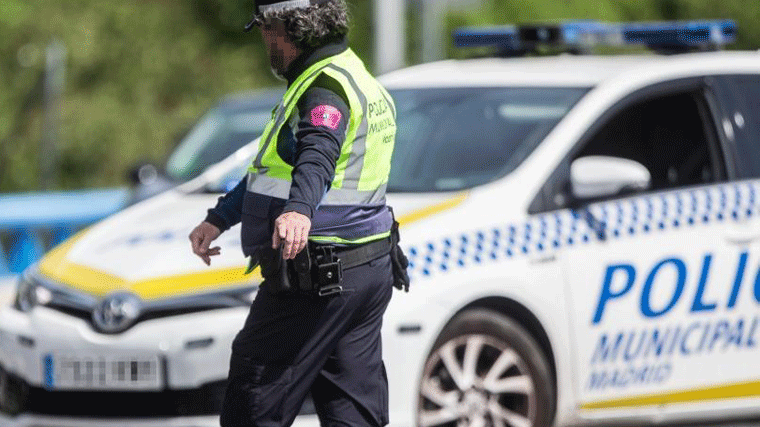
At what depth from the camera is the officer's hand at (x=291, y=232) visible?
5.00 m

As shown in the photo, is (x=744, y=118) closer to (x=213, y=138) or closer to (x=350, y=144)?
(x=350, y=144)

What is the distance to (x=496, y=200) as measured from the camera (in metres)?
7.23

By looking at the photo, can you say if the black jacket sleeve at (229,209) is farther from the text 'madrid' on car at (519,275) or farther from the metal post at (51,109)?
the metal post at (51,109)

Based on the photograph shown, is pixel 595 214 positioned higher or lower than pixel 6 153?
higher

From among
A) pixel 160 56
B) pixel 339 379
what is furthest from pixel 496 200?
pixel 160 56

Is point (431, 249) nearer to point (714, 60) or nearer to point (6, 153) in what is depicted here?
point (714, 60)

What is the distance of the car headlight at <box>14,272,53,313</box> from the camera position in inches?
289

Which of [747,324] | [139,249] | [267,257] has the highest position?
[267,257]

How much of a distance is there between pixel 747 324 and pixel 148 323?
2.35m

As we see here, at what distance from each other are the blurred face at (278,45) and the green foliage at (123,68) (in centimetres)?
1887

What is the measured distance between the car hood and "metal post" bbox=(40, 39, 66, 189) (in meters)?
11.6

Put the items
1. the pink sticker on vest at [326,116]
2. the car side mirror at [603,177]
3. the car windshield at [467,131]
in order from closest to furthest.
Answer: the pink sticker on vest at [326,116] < the car side mirror at [603,177] < the car windshield at [467,131]

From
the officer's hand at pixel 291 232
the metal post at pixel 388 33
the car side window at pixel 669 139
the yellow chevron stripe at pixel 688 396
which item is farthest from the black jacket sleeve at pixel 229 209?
the metal post at pixel 388 33

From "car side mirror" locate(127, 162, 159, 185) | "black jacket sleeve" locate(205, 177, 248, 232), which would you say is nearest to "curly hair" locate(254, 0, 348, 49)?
"black jacket sleeve" locate(205, 177, 248, 232)
